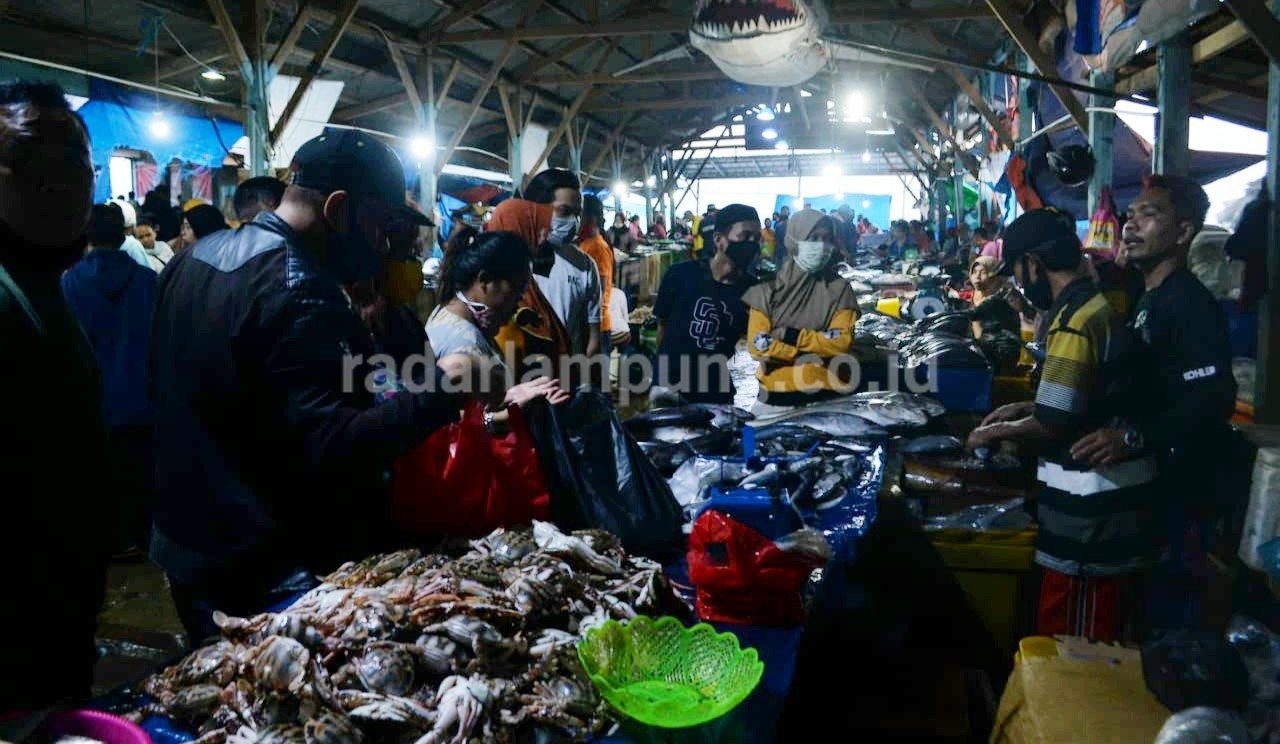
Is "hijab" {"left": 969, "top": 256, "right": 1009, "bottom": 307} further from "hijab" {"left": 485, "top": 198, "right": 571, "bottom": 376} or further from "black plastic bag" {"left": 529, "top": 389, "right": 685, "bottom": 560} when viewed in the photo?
"black plastic bag" {"left": 529, "top": 389, "right": 685, "bottom": 560}

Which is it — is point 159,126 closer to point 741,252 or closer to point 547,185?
point 547,185

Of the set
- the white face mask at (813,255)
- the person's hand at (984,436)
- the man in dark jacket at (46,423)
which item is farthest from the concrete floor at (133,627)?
the white face mask at (813,255)

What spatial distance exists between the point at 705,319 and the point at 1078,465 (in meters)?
2.23

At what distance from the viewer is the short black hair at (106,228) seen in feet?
13.5

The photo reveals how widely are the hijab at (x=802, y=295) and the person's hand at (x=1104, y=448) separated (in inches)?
70.4

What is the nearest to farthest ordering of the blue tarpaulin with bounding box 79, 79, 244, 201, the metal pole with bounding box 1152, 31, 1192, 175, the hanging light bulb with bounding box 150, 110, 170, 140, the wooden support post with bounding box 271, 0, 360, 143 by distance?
the metal pole with bounding box 1152, 31, 1192, 175 → the wooden support post with bounding box 271, 0, 360, 143 → the blue tarpaulin with bounding box 79, 79, 244, 201 → the hanging light bulb with bounding box 150, 110, 170, 140

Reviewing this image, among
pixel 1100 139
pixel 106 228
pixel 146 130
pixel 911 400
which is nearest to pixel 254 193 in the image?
pixel 106 228

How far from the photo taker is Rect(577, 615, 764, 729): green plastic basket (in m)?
1.58

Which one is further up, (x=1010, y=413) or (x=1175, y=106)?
(x=1175, y=106)

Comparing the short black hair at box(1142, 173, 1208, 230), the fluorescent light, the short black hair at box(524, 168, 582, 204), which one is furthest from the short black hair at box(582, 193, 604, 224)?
the fluorescent light

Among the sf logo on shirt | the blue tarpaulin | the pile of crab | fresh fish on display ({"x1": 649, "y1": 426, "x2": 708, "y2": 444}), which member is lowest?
the pile of crab

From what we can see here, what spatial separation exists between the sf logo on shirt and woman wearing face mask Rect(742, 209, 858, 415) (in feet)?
0.60

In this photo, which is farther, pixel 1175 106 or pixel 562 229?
pixel 1175 106

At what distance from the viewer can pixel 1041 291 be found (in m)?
3.03
